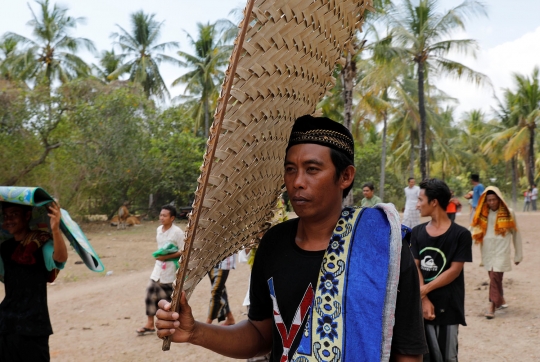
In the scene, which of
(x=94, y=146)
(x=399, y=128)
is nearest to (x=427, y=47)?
(x=399, y=128)

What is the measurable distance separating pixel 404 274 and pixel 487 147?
38.9 m

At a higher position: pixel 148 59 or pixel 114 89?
pixel 148 59

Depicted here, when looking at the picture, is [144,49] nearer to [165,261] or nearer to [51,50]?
[51,50]

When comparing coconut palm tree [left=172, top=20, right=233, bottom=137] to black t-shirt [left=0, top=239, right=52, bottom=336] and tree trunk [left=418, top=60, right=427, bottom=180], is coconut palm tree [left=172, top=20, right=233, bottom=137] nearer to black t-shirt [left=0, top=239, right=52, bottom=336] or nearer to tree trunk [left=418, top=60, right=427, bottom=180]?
tree trunk [left=418, top=60, right=427, bottom=180]

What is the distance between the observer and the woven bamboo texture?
1197 millimetres

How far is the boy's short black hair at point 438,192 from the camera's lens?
401 centimetres

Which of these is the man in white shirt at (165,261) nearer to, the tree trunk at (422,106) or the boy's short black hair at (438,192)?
the boy's short black hair at (438,192)

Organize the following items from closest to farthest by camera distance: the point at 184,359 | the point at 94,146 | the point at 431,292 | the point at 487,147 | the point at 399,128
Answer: the point at 431,292
the point at 184,359
the point at 94,146
the point at 399,128
the point at 487,147

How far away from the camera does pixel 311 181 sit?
154 cm

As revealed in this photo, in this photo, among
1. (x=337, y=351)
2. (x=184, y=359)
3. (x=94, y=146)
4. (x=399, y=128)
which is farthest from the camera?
(x=399, y=128)

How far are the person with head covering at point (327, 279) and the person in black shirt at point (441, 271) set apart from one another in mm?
2293

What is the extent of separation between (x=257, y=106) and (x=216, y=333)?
2.43 ft

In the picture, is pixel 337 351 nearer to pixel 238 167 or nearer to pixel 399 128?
pixel 238 167

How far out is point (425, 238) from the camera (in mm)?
3904
